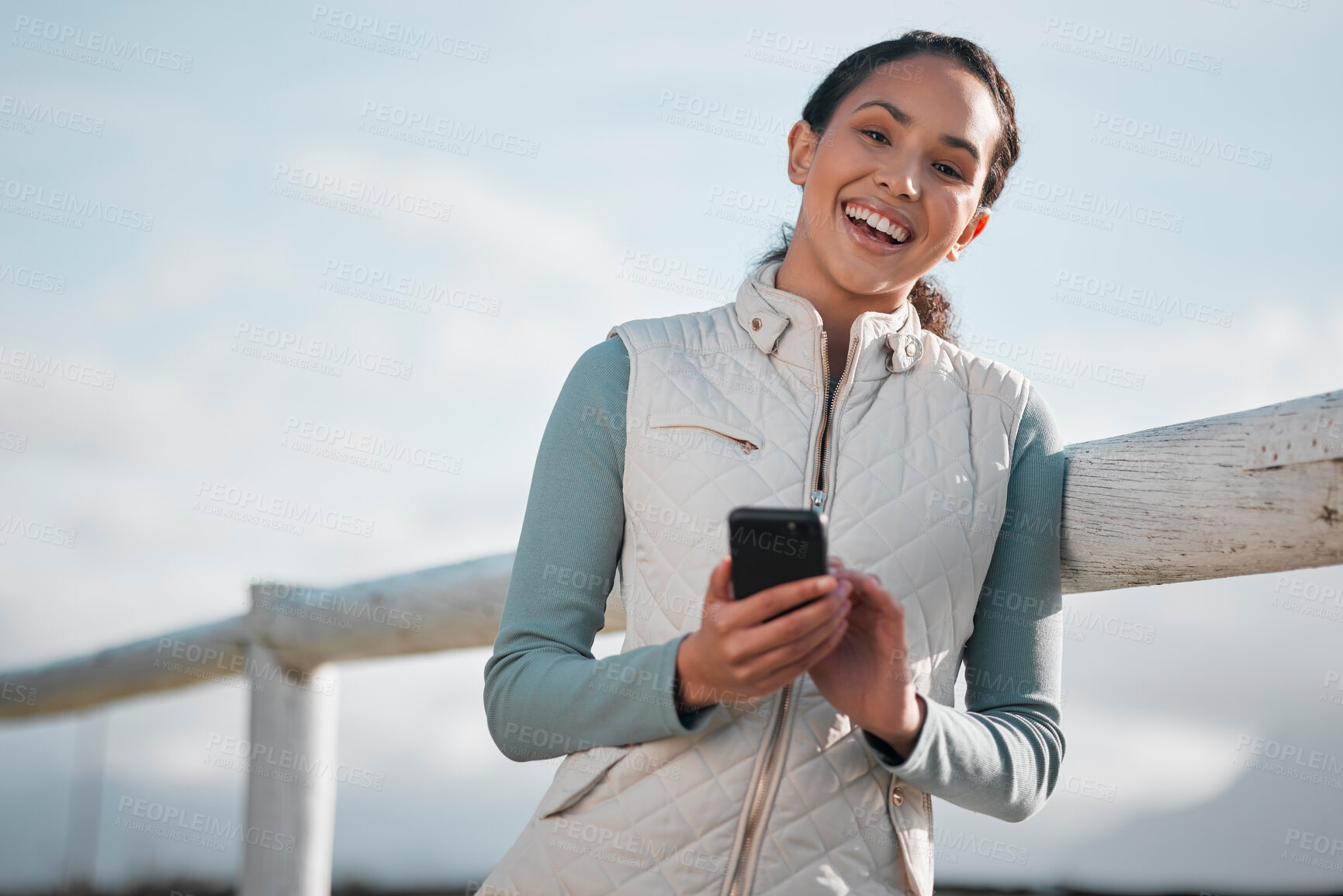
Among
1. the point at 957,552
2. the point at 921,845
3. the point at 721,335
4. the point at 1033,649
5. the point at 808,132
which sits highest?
the point at 808,132

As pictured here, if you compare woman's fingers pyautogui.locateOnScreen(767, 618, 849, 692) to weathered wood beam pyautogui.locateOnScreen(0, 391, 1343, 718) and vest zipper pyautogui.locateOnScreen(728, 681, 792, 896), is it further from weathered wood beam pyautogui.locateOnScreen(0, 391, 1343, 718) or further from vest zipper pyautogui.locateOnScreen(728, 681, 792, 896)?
weathered wood beam pyautogui.locateOnScreen(0, 391, 1343, 718)

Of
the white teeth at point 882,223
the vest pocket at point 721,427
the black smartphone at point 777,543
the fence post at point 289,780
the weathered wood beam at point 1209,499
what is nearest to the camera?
the black smartphone at point 777,543

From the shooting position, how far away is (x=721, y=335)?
5.87ft

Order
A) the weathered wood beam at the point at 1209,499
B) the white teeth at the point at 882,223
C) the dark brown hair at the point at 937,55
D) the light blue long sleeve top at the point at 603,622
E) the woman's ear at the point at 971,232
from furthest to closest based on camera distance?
the woman's ear at the point at 971,232, the dark brown hair at the point at 937,55, the white teeth at the point at 882,223, the light blue long sleeve top at the point at 603,622, the weathered wood beam at the point at 1209,499

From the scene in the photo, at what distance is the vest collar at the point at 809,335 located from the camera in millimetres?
1728

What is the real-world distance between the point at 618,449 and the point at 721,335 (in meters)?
0.26

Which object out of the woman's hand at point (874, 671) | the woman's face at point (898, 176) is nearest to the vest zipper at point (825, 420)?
the woman's face at point (898, 176)

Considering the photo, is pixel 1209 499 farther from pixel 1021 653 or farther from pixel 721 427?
pixel 721 427

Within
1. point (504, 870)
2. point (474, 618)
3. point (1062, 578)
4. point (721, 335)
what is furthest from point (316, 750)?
point (1062, 578)

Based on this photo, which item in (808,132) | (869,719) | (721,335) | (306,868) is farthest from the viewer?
(306,868)

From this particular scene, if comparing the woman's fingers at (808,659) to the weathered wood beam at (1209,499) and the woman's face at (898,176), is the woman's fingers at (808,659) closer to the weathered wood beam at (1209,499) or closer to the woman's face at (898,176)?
the weathered wood beam at (1209,499)

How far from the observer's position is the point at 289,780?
3.10m

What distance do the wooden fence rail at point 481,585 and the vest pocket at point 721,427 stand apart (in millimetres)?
541

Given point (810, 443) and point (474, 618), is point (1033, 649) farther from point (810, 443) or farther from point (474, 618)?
point (474, 618)
